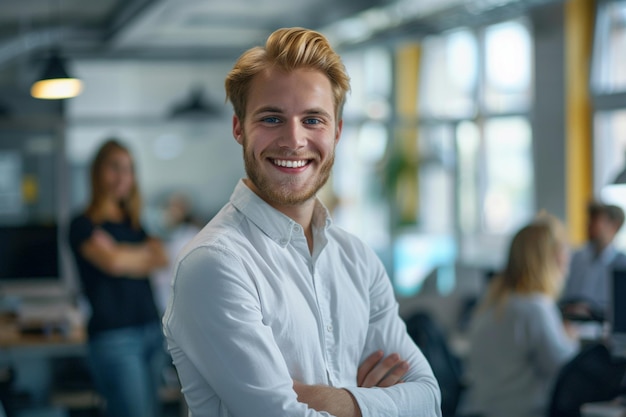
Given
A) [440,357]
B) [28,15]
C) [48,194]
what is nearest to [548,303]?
[440,357]

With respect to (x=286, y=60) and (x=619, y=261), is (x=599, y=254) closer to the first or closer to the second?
(x=619, y=261)

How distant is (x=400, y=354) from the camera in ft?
6.21

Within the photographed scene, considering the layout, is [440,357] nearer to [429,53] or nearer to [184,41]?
[429,53]

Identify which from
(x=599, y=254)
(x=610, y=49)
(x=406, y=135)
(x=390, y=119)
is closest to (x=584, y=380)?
(x=599, y=254)

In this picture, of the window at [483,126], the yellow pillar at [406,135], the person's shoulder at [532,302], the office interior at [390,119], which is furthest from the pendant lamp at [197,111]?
the person's shoulder at [532,302]

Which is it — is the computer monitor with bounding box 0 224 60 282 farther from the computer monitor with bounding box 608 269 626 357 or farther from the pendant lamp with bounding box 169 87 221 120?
the pendant lamp with bounding box 169 87 221 120

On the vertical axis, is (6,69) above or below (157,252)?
above

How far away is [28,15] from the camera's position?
38.5ft

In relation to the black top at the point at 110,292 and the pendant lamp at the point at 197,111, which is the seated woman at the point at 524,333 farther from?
the pendant lamp at the point at 197,111

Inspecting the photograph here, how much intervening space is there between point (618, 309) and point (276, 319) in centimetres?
290

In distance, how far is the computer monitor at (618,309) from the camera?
13.3 ft

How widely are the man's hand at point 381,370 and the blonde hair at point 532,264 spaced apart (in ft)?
7.99

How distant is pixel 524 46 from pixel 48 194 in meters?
5.90

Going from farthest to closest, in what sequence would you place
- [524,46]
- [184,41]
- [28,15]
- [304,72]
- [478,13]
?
[184,41], [28,15], [524,46], [478,13], [304,72]
